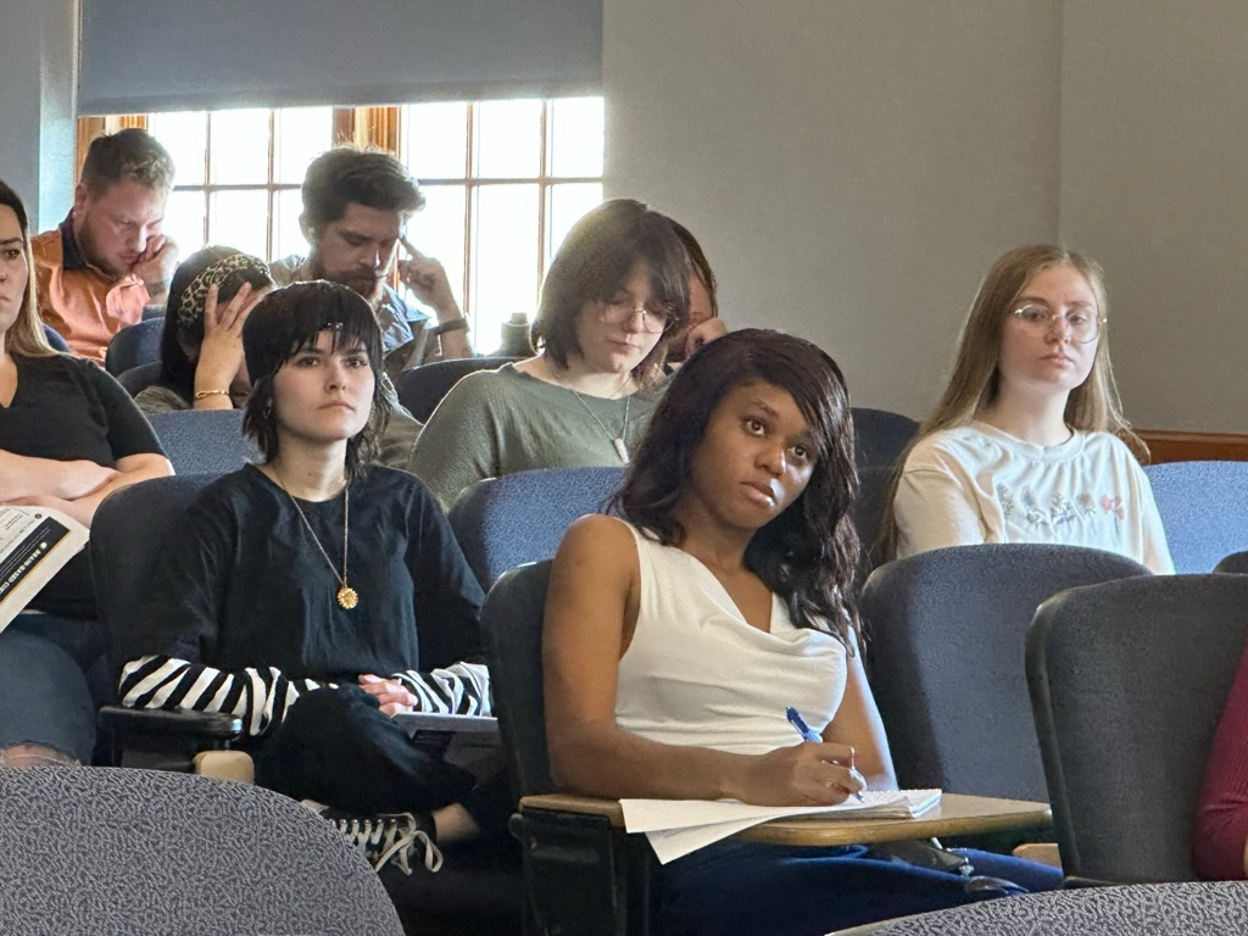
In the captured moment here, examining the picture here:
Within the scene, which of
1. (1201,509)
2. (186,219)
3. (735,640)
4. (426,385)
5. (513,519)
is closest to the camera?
(735,640)

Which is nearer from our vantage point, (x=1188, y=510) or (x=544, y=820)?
(x=544, y=820)

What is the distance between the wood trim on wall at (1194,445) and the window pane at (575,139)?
3.02 m

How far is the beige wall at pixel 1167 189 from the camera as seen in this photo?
439 centimetres

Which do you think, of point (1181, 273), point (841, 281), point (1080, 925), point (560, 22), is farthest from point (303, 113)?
point (1080, 925)

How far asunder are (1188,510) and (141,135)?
294 cm

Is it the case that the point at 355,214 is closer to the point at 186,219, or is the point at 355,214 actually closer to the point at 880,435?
the point at 880,435

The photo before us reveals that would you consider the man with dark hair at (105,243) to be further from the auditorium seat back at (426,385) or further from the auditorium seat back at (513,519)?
the auditorium seat back at (513,519)

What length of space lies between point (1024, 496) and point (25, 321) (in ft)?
5.71

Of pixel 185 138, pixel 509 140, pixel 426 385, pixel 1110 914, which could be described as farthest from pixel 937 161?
pixel 1110 914

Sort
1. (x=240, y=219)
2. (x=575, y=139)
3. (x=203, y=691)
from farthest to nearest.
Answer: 1. (x=240, y=219)
2. (x=575, y=139)
3. (x=203, y=691)

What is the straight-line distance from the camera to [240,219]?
25.7ft

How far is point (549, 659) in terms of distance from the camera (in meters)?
2.07

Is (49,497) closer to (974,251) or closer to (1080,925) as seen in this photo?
(1080,925)

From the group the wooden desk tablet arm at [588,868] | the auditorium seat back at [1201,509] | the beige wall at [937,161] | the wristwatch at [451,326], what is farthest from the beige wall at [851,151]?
the wooden desk tablet arm at [588,868]
